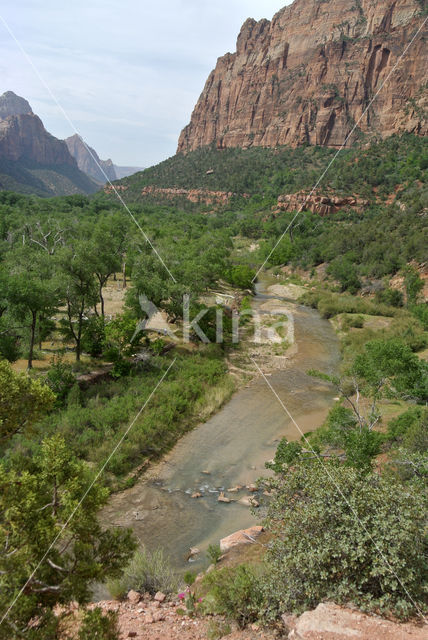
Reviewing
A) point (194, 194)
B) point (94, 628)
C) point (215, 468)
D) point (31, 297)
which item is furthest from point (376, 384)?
point (194, 194)

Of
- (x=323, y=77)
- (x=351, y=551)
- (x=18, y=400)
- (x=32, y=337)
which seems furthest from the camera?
(x=323, y=77)

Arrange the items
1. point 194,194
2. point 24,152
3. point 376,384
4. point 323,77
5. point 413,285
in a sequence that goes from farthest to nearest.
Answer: point 24,152, point 323,77, point 194,194, point 413,285, point 376,384

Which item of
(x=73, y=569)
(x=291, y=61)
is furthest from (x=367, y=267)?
(x=291, y=61)

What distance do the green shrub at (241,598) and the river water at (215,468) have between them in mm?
2851

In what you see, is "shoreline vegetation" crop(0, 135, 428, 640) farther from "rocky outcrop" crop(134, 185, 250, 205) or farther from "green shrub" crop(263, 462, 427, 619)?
"rocky outcrop" crop(134, 185, 250, 205)

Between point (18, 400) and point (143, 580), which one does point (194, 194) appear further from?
point (18, 400)

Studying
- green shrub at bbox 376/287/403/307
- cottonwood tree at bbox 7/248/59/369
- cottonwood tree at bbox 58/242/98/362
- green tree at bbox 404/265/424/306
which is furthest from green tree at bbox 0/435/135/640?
green shrub at bbox 376/287/403/307

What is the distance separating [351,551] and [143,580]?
4.81m

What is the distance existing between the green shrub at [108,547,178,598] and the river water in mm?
1282

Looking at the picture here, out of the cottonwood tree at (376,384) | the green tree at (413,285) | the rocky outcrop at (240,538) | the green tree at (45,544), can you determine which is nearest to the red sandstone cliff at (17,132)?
the green tree at (413,285)

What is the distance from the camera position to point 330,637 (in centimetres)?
518

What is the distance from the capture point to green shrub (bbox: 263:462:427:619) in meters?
5.98

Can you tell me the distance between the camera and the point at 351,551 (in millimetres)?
6230

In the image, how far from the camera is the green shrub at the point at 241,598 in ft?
22.7
